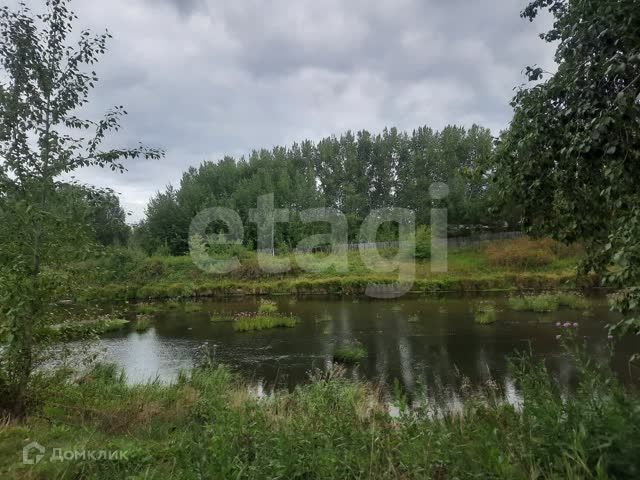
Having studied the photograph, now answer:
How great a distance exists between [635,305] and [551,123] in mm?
1603

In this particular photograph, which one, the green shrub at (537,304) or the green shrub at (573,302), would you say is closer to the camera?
the green shrub at (537,304)

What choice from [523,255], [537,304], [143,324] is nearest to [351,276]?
[537,304]

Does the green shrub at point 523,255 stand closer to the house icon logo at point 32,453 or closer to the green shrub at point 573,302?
the green shrub at point 573,302

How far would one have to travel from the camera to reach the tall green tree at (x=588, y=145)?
2.72m

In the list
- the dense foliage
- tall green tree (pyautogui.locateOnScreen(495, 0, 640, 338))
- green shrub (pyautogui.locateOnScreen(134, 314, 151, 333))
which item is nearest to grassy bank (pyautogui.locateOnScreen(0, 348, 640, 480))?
tall green tree (pyautogui.locateOnScreen(495, 0, 640, 338))

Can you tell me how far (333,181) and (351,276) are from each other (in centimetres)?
3333

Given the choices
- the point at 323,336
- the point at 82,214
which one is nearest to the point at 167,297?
the point at 323,336

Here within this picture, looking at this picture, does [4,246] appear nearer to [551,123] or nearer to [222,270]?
[551,123]

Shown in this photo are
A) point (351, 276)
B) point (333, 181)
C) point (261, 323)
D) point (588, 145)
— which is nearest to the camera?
point (588, 145)

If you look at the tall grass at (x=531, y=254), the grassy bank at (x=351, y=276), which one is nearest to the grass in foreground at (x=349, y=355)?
the grassy bank at (x=351, y=276)

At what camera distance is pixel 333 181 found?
61125 millimetres

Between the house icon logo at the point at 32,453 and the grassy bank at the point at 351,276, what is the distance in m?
21.0

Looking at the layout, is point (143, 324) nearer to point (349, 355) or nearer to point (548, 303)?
point (349, 355)

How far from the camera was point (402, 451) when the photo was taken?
348 cm
